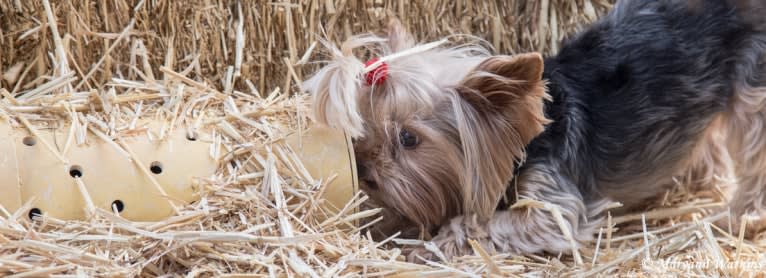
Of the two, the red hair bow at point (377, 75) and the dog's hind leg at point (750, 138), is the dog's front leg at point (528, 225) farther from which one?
the dog's hind leg at point (750, 138)

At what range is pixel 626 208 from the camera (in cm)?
443

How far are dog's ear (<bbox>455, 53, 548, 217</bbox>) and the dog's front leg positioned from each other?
4.1 inches

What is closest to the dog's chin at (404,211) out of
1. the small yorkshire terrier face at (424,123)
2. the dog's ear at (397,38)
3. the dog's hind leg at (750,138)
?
the small yorkshire terrier face at (424,123)

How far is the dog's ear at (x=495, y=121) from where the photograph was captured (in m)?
3.42

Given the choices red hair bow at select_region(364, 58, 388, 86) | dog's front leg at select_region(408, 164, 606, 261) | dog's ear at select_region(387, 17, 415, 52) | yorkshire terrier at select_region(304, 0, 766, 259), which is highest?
dog's ear at select_region(387, 17, 415, 52)

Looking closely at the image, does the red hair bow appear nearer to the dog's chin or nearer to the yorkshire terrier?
the yorkshire terrier

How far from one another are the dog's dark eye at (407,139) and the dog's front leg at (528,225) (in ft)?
1.51

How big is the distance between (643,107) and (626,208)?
66cm

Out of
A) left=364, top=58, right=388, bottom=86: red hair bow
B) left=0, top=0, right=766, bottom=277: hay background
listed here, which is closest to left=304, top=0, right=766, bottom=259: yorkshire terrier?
left=364, top=58, right=388, bottom=86: red hair bow

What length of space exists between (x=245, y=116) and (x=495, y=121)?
1180 mm

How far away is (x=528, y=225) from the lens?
152 inches

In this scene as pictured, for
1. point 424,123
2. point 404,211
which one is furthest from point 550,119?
point 404,211

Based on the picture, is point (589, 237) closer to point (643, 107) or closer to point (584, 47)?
point (643, 107)

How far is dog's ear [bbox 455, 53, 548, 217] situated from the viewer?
3.42 meters
